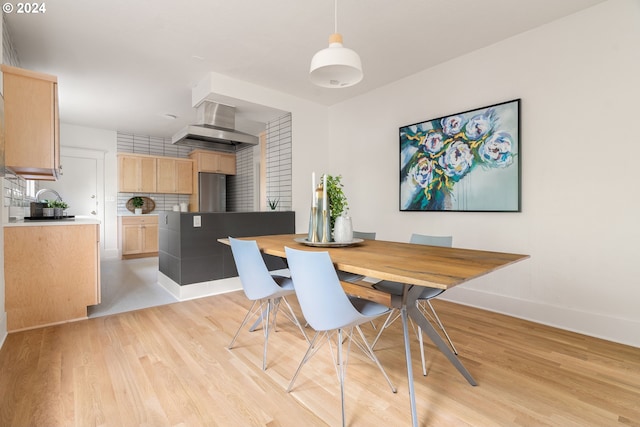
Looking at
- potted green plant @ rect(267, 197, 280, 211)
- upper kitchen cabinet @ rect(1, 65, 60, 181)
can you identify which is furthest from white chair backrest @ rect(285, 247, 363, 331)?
potted green plant @ rect(267, 197, 280, 211)

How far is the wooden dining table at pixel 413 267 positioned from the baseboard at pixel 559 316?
4.51ft

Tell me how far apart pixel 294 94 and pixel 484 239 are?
9.32 ft

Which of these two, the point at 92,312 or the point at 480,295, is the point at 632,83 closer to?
the point at 480,295

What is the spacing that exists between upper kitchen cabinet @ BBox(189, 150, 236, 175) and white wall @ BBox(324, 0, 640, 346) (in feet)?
15.3

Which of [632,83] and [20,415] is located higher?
[632,83]

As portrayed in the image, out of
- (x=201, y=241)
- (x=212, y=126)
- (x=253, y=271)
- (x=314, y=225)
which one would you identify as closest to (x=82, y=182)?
(x=212, y=126)

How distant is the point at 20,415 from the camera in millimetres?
1432

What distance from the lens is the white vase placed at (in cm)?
200

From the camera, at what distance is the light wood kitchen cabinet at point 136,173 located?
582cm

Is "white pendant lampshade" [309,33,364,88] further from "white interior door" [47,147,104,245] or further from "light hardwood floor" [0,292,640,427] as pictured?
"white interior door" [47,147,104,245]

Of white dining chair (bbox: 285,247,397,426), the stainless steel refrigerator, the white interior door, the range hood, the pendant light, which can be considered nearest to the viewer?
white dining chair (bbox: 285,247,397,426)

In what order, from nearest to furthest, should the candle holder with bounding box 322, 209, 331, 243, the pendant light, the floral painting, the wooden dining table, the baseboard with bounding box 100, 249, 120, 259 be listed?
the wooden dining table, the pendant light, the candle holder with bounding box 322, 209, 331, 243, the floral painting, the baseboard with bounding box 100, 249, 120, 259

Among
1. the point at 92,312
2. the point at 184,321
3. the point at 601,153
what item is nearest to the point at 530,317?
the point at 601,153

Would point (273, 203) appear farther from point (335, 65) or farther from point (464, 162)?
point (335, 65)
